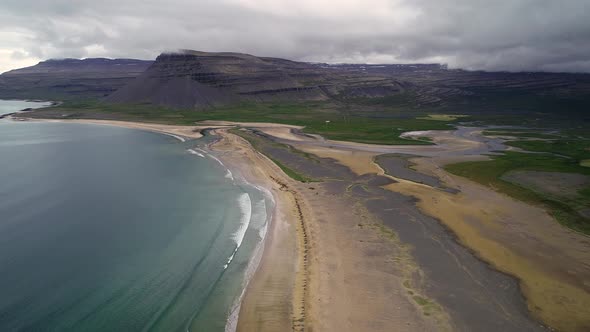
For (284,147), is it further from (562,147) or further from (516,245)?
(562,147)

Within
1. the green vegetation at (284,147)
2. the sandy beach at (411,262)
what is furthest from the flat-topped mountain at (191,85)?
the sandy beach at (411,262)

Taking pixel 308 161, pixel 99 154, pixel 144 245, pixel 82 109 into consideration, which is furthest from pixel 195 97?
pixel 144 245

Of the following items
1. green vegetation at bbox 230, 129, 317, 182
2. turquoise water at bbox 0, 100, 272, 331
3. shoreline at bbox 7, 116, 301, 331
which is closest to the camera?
shoreline at bbox 7, 116, 301, 331

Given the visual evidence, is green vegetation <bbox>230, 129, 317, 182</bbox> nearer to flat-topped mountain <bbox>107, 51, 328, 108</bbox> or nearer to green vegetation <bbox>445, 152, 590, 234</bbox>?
green vegetation <bbox>445, 152, 590, 234</bbox>

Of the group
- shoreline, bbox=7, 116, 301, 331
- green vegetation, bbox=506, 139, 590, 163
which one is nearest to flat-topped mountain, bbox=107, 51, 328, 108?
shoreline, bbox=7, 116, 301, 331

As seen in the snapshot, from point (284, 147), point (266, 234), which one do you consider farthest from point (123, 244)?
point (284, 147)

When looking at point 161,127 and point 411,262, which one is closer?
point 411,262

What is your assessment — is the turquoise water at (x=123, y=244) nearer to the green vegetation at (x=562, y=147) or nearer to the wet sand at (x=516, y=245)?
the wet sand at (x=516, y=245)
